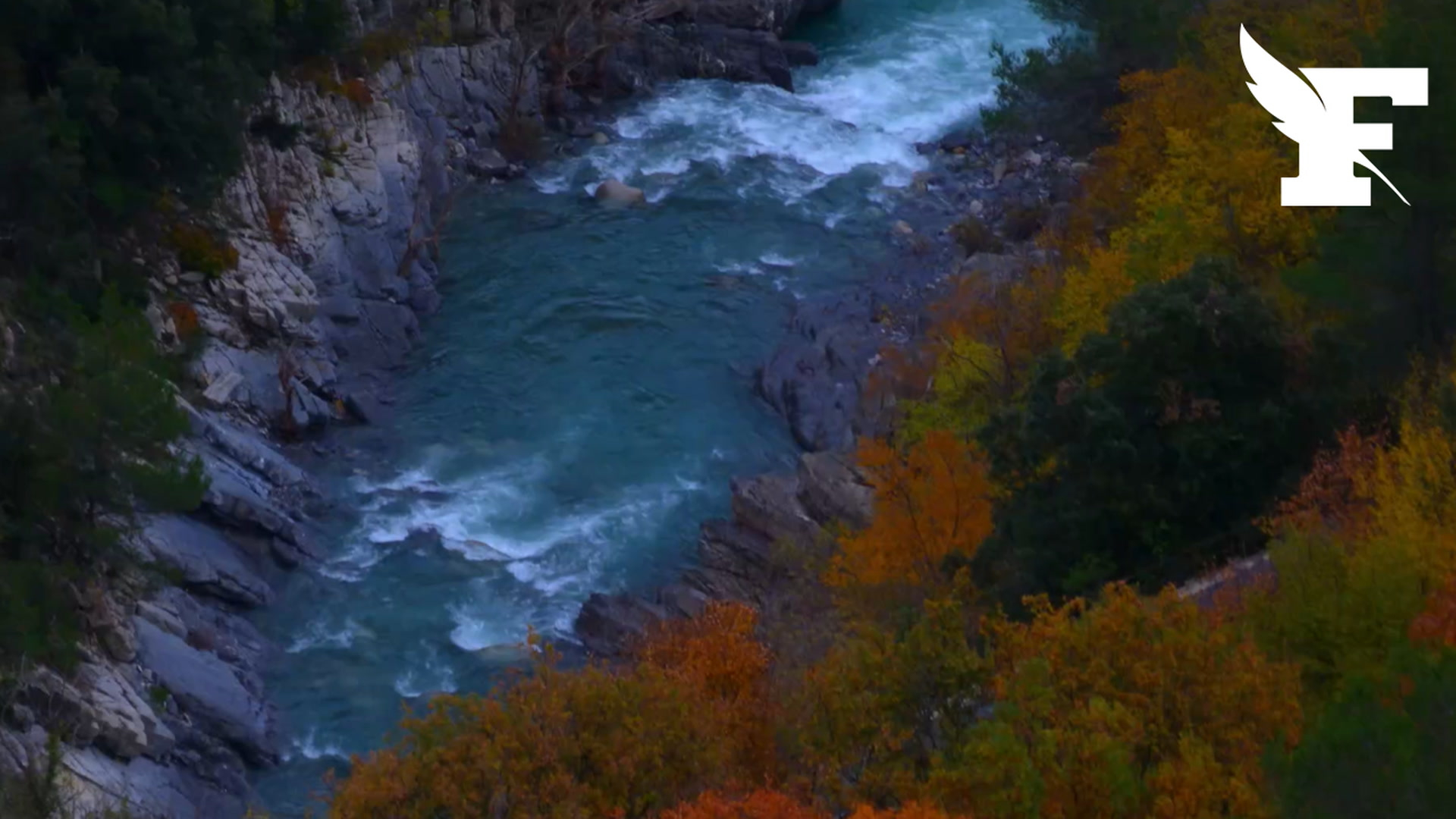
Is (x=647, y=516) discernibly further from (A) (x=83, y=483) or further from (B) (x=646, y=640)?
(A) (x=83, y=483)

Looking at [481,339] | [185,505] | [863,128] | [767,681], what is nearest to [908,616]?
[767,681]

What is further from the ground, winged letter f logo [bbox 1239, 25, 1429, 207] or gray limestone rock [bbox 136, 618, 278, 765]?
winged letter f logo [bbox 1239, 25, 1429, 207]

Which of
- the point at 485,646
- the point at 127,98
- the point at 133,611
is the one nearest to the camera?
the point at 133,611

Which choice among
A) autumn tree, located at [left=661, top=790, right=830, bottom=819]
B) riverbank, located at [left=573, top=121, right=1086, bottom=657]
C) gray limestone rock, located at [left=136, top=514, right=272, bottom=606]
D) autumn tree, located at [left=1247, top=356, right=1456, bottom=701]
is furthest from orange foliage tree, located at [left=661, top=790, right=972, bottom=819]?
gray limestone rock, located at [left=136, top=514, right=272, bottom=606]

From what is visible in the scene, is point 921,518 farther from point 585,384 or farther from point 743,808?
point 743,808

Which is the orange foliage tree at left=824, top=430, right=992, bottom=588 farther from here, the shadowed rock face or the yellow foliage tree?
the yellow foliage tree

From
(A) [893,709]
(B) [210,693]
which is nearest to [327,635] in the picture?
(B) [210,693]

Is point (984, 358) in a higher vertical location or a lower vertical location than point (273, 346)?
lower
